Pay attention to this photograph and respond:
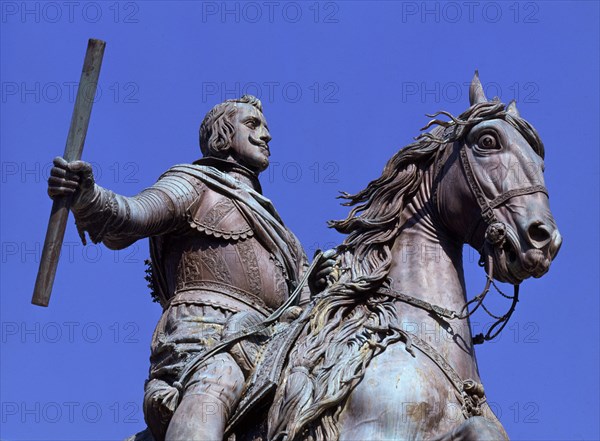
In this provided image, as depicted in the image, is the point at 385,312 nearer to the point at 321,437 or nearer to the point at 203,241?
the point at 321,437

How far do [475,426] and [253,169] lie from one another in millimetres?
4114

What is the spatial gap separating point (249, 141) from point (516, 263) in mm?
3327

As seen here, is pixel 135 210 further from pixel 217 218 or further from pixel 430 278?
pixel 430 278

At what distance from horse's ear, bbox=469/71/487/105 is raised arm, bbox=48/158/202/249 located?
7.70ft

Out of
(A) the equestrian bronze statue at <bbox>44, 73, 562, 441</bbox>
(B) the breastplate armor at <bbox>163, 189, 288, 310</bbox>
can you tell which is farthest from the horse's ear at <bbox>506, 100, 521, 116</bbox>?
(B) the breastplate armor at <bbox>163, 189, 288, 310</bbox>

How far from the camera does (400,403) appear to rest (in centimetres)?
1098

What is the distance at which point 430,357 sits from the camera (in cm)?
1130

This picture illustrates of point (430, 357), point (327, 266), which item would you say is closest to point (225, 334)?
point (327, 266)

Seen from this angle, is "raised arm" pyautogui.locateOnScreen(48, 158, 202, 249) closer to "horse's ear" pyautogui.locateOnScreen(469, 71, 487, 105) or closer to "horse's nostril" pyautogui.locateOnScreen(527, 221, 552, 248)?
"horse's ear" pyautogui.locateOnScreen(469, 71, 487, 105)

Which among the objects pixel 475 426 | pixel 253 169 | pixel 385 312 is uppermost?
pixel 253 169

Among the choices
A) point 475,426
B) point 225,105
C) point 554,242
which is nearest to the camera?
point 475,426

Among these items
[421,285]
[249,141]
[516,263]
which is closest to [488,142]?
[516,263]

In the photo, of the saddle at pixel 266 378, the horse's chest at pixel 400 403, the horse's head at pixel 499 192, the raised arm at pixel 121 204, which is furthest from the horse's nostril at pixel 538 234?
the raised arm at pixel 121 204

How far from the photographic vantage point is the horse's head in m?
11.4
